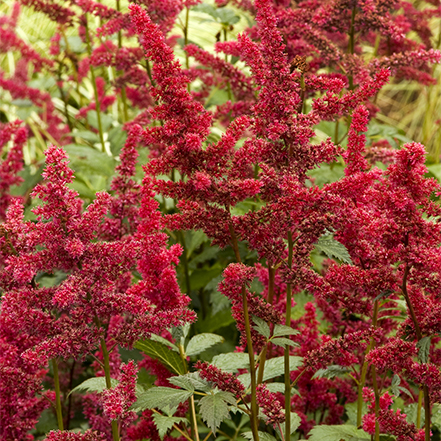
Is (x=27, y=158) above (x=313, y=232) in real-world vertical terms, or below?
below

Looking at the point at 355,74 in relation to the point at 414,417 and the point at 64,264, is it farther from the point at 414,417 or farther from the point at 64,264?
the point at 64,264

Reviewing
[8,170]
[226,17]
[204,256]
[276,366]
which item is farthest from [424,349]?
[226,17]

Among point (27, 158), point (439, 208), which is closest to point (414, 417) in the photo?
point (439, 208)

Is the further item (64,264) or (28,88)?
(28,88)

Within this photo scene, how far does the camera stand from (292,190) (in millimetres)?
1584

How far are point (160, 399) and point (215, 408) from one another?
0.57 feet

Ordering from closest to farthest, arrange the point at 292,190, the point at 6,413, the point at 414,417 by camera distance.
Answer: the point at 292,190
the point at 6,413
the point at 414,417

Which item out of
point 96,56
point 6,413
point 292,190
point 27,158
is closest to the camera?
point 292,190

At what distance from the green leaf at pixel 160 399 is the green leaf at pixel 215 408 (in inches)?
2.7

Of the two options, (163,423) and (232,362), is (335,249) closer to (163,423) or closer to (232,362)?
(232,362)

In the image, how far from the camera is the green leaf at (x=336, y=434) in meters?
2.00

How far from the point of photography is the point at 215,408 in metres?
1.60

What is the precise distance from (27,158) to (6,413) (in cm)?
460

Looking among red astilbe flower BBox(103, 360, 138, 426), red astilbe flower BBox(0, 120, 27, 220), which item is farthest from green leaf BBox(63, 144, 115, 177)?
red astilbe flower BBox(103, 360, 138, 426)
